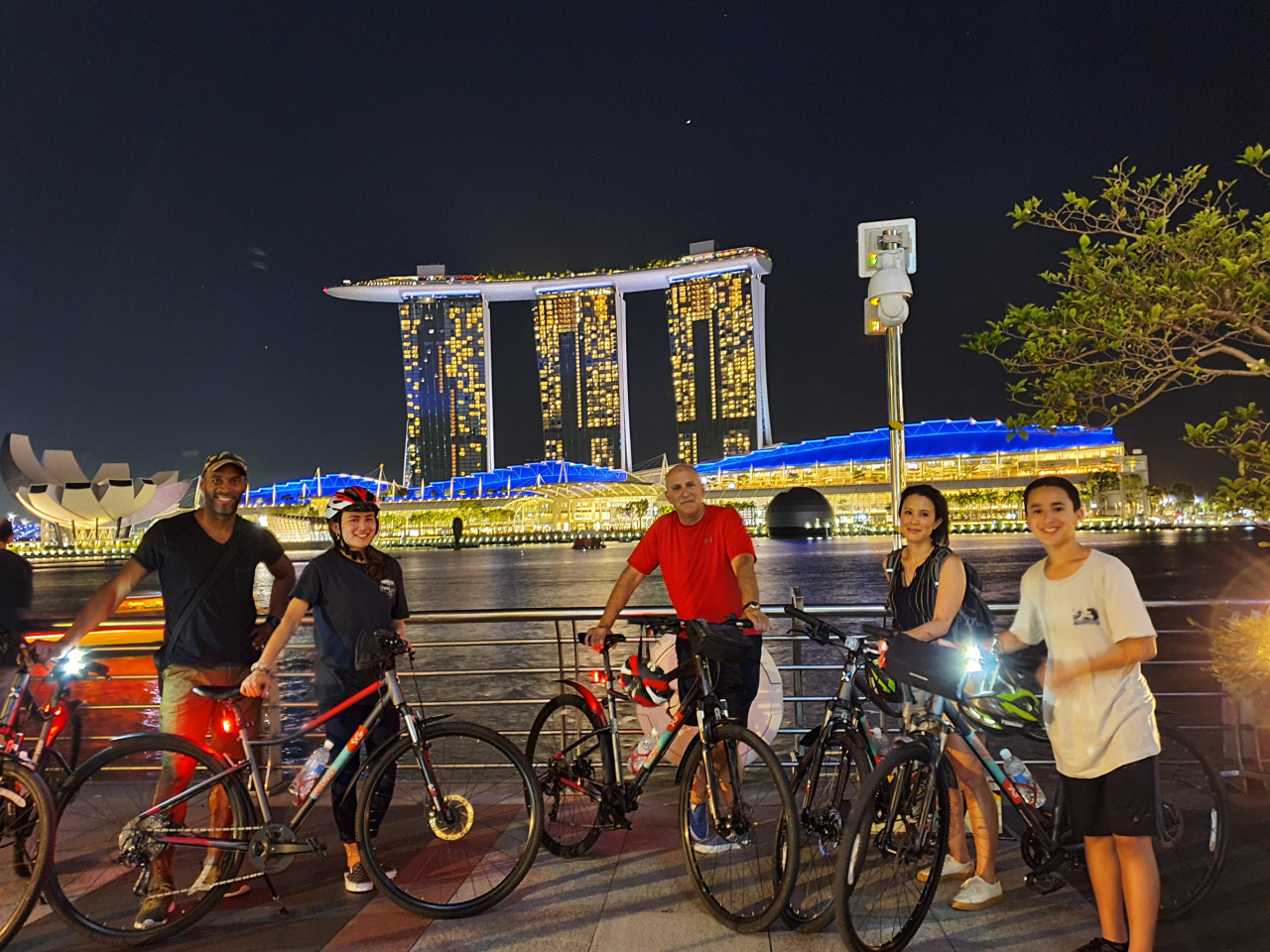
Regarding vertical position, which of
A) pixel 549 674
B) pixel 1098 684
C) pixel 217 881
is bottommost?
pixel 549 674

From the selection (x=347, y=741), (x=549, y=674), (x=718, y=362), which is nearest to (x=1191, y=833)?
(x=347, y=741)

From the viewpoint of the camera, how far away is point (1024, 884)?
315 cm

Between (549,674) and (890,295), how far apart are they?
940 cm

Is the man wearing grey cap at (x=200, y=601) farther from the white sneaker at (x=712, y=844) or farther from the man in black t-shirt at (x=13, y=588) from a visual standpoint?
the white sneaker at (x=712, y=844)

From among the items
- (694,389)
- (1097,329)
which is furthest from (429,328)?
(1097,329)

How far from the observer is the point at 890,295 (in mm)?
5109

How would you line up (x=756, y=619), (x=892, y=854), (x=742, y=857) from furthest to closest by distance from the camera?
1. (x=742, y=857)
2. (x=756, y=619)
3. (x=892, y=854)

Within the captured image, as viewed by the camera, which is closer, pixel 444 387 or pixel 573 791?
pixel 573 791

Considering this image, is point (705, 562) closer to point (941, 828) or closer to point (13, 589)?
point (941, 828)

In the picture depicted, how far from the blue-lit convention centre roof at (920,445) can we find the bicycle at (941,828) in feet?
313

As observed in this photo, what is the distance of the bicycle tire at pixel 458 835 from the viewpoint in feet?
10.2

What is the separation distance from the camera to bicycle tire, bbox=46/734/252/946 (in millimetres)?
2963

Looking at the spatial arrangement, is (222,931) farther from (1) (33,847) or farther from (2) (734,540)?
(2) (734,540)

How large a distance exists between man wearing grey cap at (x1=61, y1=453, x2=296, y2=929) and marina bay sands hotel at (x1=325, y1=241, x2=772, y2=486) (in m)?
143
